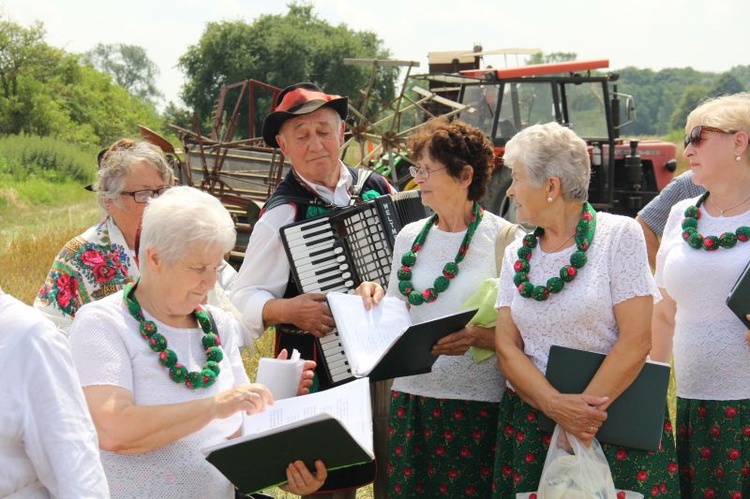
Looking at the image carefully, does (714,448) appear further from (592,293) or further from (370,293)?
(370,293)

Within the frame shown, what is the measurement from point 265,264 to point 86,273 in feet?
2.45

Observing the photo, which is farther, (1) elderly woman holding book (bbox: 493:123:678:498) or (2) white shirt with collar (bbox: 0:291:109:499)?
(1) elderly woman holding book (bbox: 493:123:678:498)

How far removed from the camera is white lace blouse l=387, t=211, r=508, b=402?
3.59 meters

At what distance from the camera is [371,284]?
143 inches

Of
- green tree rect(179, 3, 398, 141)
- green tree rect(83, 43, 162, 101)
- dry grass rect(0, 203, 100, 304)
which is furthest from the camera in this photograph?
green tree rect(83, 43, 162, 101)

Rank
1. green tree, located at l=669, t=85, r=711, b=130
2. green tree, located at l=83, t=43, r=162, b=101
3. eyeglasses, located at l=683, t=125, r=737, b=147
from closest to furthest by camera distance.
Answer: eyeglasses, located at l=683, t=125, r=737, b=147 → green tree, located at l=669, t=85, r=711, b=130 → green tree, located at l=83, t=43, r=162, b=101

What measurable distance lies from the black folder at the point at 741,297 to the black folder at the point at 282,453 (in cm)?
142

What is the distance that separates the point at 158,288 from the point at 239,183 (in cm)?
919

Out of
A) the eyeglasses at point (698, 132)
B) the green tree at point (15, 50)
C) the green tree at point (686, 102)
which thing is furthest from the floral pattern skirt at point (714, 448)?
the green tree at point (686, 102)

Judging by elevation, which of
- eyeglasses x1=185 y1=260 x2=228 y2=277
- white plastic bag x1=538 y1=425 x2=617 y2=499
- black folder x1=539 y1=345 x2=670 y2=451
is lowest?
white plastic bag x1=538 y1=425 x2=617 y2=499

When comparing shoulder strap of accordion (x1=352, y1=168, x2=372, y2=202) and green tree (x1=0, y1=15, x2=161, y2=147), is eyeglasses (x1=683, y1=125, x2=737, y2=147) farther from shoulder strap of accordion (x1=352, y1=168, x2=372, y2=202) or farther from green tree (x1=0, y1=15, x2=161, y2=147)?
green tree (x1=0, y1=15, x2=161, y2=147)

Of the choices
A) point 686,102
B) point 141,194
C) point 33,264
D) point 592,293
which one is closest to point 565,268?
point 592,293

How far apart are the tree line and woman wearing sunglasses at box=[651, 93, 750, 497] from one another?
32477 millimetres

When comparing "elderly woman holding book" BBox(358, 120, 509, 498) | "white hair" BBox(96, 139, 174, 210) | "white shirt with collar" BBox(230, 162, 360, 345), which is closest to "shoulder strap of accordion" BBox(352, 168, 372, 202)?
"white shirt with collar" BBox(230, 162, 360, 345)
